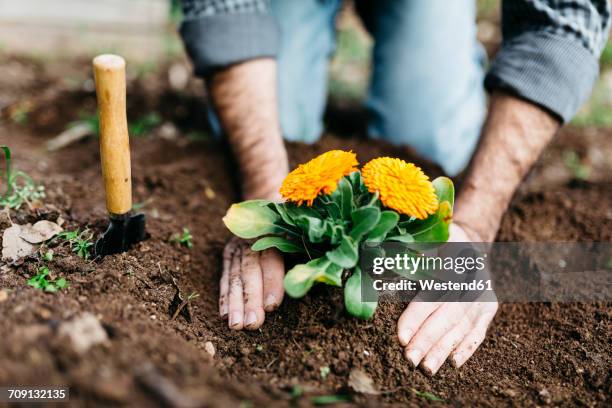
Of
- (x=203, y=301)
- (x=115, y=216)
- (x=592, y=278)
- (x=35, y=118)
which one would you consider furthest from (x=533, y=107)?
(x=35, y=118)

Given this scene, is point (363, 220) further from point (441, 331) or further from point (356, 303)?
point (441, 331)

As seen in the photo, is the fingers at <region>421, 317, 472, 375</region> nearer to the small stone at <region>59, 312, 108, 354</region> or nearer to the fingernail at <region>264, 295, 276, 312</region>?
the fingernail at <region>264, 295, 276, 312</region>

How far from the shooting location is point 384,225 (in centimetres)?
166

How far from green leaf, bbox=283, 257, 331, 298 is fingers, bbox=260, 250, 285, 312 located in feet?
0.71

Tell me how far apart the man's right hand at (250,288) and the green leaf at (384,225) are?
393 mm

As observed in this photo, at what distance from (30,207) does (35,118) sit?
155cm

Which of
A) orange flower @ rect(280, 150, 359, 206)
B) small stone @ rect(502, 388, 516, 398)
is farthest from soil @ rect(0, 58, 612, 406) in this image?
orange flower @ rect(280, 150, 359, 206)

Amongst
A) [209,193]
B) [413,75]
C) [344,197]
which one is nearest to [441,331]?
[344,197]

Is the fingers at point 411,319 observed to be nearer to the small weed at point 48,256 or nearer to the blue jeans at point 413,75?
the small weed at point 48,256

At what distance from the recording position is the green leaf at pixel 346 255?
1.65 meters

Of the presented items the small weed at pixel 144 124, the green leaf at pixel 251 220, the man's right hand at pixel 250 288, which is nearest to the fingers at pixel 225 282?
the man's right hand at pixel 250 288

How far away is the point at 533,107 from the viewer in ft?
8.00

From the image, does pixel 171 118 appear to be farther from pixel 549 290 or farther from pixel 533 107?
pixel 549 290

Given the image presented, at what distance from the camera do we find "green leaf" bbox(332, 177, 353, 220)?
5.60 feet
